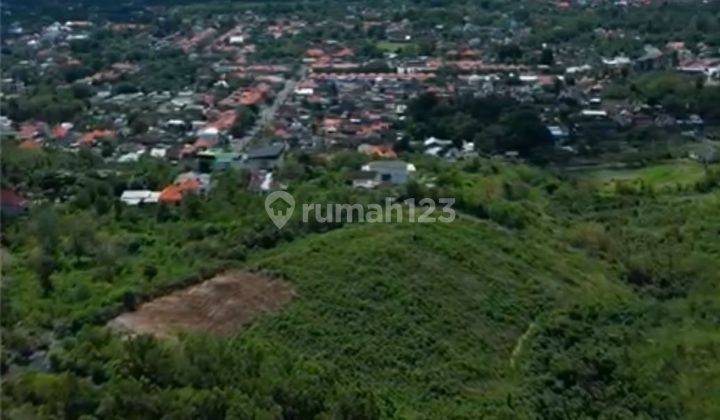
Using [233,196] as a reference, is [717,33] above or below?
below

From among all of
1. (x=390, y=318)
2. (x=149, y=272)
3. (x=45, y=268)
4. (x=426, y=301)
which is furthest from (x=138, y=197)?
(x=390, y=318)

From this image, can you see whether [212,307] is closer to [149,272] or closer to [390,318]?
[149,272]

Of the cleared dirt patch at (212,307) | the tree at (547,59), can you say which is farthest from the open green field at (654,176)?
the tree at (547,59)

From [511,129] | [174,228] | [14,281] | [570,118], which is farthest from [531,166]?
[14,281]

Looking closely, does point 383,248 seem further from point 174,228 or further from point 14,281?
point 14,281

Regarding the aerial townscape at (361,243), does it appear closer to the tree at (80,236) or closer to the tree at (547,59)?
the tree at (80,236)

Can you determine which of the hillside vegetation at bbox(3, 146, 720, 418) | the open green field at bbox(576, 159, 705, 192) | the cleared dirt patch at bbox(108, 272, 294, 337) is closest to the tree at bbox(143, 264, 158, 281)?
the hillside vegetation at bbox(3, 146, 720, 418)
